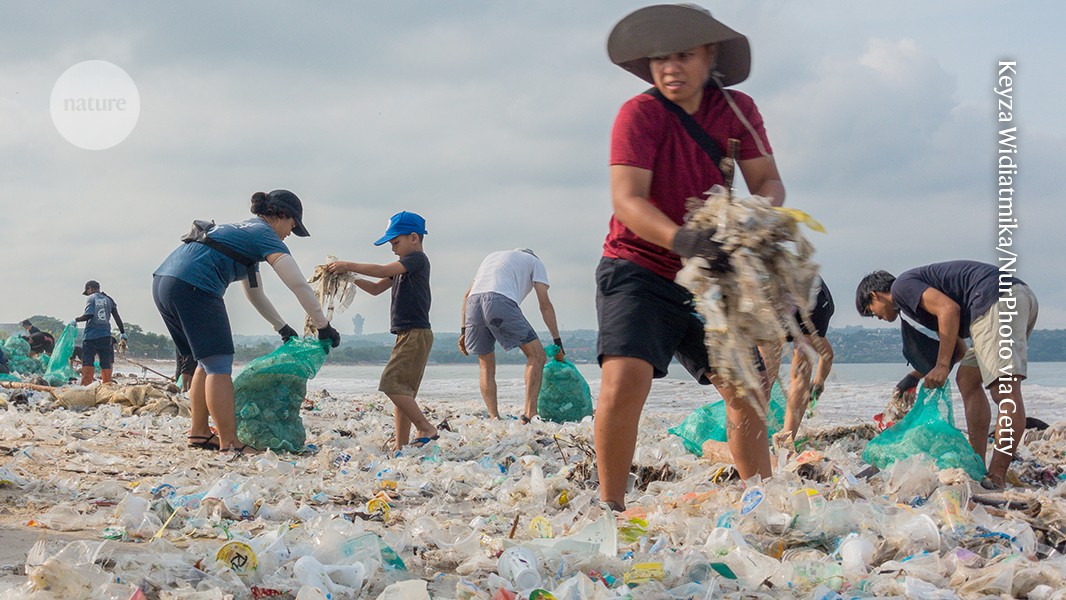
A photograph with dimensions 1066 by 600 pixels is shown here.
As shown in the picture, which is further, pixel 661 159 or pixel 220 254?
pixel 220 254

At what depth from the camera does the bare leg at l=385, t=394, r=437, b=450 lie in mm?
5641

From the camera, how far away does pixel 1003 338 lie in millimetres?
4734

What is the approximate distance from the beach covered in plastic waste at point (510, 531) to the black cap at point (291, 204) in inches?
64.7

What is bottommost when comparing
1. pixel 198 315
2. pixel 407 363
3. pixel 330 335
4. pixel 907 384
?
pixel 907 384

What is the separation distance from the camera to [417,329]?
5.87 m

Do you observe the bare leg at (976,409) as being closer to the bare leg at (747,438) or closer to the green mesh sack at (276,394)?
the bare leg at (747,438)

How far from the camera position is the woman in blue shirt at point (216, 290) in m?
5.17

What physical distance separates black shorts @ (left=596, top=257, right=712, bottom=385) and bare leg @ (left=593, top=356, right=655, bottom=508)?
0.05 m

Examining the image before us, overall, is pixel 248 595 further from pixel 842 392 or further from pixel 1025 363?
pixel 842 392

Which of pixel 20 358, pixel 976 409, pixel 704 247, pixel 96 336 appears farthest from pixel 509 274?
pixel 20 358

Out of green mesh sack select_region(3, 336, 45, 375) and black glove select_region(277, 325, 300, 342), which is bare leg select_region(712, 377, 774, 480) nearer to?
black glove select_region(277, 325, 300, 342)

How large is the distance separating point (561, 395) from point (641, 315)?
500 cm

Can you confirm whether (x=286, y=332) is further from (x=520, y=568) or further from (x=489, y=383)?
(x=520, y=568)

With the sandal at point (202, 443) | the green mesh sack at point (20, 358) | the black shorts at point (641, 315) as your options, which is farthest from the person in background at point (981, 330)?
the green mesh sack at point (20, 358)
